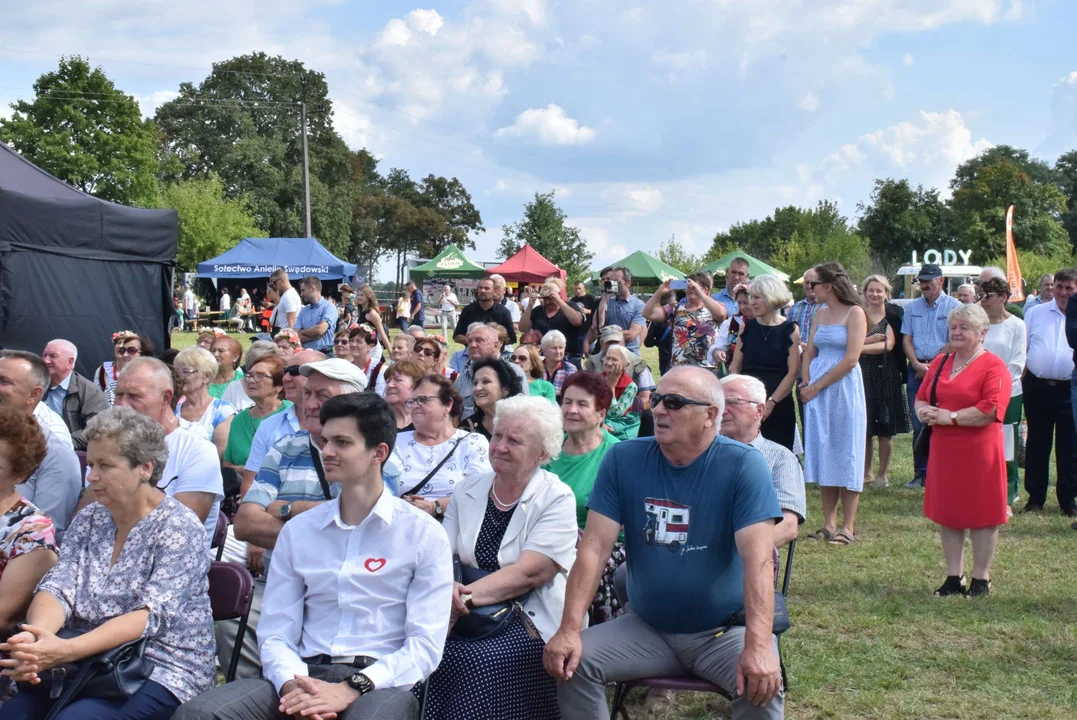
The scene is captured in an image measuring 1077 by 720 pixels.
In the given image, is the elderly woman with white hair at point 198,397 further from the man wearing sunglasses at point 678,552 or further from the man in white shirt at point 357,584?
the man wearing sunglasses at point 678,552

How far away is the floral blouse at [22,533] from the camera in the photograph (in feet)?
11.1

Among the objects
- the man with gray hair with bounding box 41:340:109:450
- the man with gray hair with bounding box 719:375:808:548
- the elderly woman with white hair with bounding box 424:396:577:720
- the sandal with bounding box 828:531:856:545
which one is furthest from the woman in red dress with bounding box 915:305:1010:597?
the man with gray hair with bounding box 41:340:109:450

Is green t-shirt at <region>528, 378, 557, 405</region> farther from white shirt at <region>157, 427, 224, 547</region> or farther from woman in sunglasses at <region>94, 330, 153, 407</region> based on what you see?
white shirt at <region>157, 427, 224, 547</region>

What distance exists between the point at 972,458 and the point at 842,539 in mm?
1583

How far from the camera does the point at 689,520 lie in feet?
11.1

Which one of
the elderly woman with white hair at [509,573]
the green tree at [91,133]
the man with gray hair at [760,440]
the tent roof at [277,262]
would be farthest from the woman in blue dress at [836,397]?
the green tree at [91,133]

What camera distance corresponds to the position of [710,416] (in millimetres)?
3428

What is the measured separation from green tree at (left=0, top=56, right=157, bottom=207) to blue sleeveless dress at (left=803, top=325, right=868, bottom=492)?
46.4 m

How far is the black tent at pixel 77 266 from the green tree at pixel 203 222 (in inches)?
1489

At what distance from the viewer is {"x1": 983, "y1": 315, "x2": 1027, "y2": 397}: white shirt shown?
7.51 m

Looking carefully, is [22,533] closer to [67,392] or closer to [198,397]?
[198,397]

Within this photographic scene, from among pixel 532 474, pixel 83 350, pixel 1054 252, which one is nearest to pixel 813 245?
pixel 1054 252

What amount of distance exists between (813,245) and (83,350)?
5325 centimetres

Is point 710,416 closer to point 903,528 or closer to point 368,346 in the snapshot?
point 903,528
